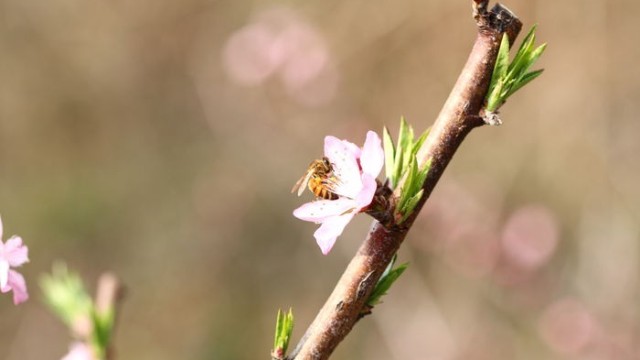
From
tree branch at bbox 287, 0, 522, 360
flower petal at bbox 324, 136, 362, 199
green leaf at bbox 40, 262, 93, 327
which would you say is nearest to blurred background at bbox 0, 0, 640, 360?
green leaf at bbox 40, 262, 93, 327

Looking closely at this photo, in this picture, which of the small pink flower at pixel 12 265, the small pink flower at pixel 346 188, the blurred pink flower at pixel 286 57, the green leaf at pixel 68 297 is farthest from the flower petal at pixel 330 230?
the blurred pink flower at pixel 286 57

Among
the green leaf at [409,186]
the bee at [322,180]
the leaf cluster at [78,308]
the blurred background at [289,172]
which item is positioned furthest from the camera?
the blurred background at [289,172]

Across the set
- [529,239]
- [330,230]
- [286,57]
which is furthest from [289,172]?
[330,230]

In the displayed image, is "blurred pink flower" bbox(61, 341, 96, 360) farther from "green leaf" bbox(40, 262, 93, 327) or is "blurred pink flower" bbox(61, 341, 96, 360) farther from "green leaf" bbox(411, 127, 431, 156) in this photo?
"green leaf" bbox(411, 127, 431, 156)

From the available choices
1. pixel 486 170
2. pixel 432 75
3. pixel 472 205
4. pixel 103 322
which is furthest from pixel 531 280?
pixel 103 322

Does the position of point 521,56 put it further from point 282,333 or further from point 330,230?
point 282,333

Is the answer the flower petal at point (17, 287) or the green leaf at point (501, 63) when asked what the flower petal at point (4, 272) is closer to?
the flower petal at point (17, 287)
